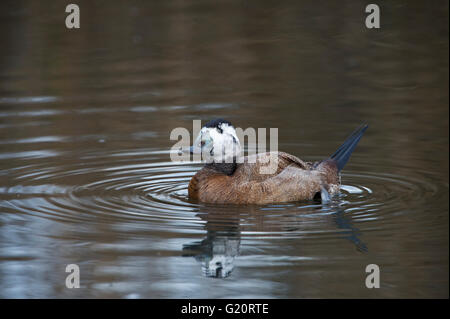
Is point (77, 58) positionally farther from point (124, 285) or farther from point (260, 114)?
point (124, 285)

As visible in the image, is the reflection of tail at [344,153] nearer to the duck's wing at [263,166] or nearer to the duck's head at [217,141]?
the duck's wing at [263,166]

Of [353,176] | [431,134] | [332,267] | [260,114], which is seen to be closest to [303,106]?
[260,114]

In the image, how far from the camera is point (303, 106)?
11188 mm

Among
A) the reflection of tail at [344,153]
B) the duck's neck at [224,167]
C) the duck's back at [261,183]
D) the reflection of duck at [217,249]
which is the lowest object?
the reflection of duck at [217,249]

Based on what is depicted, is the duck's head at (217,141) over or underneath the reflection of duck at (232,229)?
over

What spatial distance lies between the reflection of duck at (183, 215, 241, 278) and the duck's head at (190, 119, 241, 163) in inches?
34.8

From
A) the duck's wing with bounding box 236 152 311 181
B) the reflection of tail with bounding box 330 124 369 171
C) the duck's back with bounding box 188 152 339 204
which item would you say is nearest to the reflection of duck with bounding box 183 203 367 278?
the duck's back with bounding box 188 152 339 204

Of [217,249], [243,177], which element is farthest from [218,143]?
[217,249]

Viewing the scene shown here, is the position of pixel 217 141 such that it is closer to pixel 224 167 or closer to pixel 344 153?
pixel 224 167

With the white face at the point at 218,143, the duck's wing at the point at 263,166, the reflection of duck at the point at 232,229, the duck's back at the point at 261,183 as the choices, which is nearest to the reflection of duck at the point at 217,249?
the reflection of duck at the point at 232,229

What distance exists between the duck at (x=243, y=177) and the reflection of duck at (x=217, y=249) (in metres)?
0.58

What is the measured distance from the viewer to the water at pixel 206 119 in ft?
19.8

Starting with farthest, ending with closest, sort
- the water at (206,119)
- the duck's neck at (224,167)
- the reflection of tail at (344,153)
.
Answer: the reflection of tail at (344,153)
the duck's neck at (224,167)
the water at (206,119)
